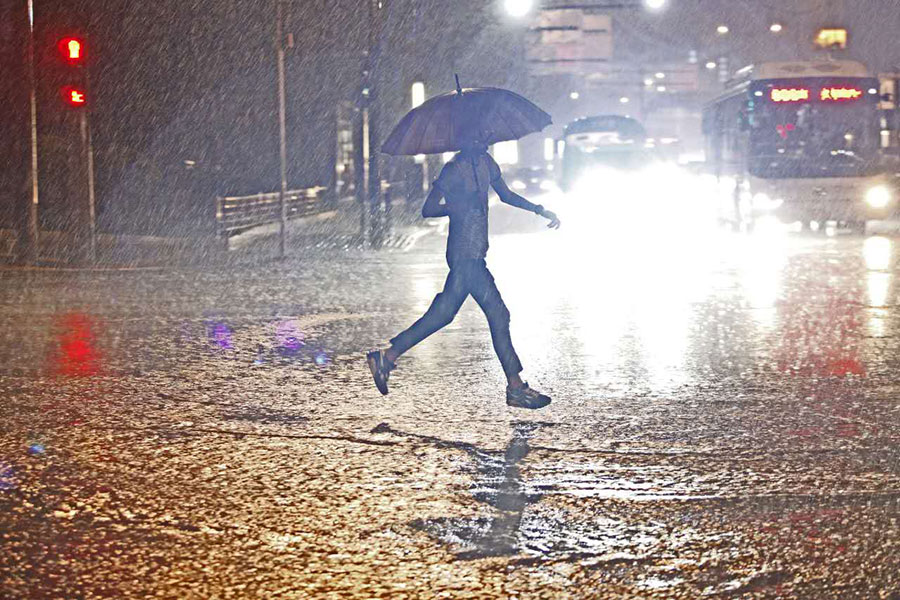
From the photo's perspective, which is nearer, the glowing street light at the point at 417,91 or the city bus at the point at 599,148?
the glowing street light at the point at 417,91

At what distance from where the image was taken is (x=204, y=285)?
1817 centimetres

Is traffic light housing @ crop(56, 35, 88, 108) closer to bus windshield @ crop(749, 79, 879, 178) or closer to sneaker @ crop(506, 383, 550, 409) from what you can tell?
bus windshield @ crop(749, 79, 879, 178)

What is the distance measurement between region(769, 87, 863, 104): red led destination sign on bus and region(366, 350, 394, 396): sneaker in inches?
869

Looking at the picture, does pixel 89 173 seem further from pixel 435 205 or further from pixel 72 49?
pixel 435 205

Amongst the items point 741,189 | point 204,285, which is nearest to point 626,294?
point 204,285

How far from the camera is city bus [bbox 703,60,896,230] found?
93.9 ft

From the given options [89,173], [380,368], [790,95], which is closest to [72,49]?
[89,173]

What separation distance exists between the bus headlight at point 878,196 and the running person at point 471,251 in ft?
69.3

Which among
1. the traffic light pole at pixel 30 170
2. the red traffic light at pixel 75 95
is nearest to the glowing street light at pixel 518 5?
the traffic light pole at pixel 30 170

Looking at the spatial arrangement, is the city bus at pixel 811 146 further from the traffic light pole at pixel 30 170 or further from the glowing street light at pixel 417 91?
the traffic light pole at pixel 30 170

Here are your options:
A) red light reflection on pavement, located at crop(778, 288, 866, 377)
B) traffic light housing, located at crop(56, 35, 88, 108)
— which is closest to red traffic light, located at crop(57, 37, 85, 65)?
traffic light housing, located at crop(56, 35, 88, 108)

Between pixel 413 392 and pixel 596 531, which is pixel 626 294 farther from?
pixel 596 531

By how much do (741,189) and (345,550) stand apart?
2577cm

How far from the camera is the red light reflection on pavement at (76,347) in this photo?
10.6 metres
